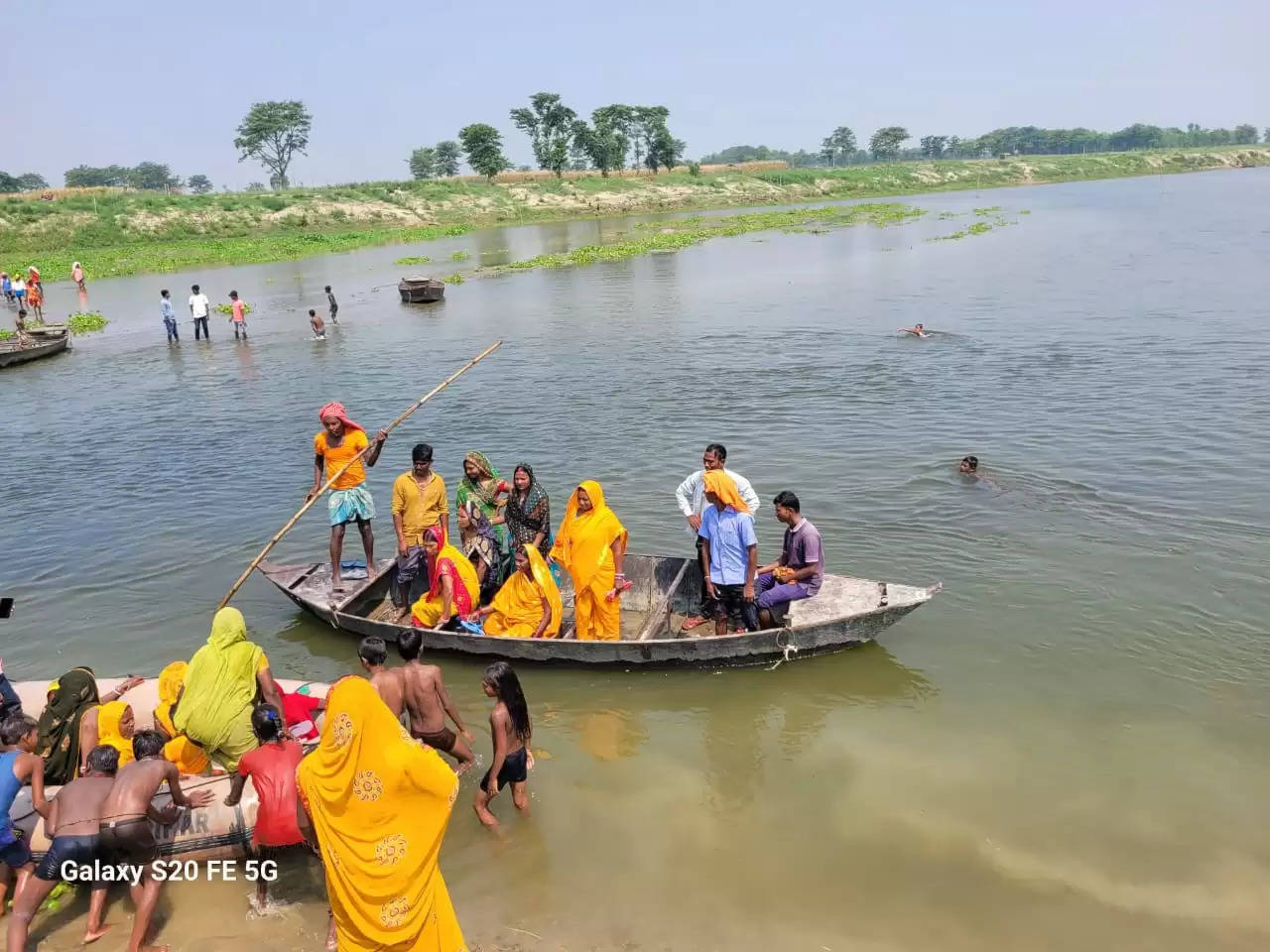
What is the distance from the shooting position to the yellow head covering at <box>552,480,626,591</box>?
770 centimetres

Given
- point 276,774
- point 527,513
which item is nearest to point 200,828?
point 276,774

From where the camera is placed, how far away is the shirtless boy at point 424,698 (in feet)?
19.3

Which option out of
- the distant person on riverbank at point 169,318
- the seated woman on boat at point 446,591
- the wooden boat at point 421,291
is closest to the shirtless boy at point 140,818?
the seated woman on boat at point 446,591

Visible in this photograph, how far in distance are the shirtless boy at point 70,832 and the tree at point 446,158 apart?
412 ft

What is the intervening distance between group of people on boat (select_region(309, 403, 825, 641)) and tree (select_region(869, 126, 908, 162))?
163 meters

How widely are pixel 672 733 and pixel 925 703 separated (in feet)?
6.91

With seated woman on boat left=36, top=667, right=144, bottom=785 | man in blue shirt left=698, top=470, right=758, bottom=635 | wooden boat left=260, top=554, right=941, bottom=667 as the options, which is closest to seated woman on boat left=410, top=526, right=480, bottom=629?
wooden boat left=260, top=554, right=941, bottom=667

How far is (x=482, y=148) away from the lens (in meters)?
78.6

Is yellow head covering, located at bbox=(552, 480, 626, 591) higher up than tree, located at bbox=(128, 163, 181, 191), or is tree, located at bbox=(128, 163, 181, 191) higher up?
tree, located at bbox=(128, 163, 181, 191)

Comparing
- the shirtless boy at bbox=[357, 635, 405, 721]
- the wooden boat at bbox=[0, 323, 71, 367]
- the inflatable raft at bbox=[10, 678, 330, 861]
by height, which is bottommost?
the inflatable raft at bbox=[10, 678, 330, 861]

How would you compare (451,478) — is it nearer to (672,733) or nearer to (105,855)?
(672,733)

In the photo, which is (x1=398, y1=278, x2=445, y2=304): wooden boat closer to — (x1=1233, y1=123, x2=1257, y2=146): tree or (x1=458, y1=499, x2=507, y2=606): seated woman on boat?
(x1=458, y1=499, x2=507, y2=606): seated woman on boat

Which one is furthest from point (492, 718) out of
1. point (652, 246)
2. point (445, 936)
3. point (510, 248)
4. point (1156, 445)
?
point (510, 248)

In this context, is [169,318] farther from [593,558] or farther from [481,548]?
[593,558]
